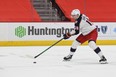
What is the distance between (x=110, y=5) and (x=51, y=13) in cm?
202

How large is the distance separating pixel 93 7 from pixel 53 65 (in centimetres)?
574

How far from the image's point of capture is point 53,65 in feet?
22.7

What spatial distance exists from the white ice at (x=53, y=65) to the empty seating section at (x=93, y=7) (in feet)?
9.96

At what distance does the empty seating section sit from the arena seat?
1095mm

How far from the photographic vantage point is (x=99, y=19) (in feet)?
36.8

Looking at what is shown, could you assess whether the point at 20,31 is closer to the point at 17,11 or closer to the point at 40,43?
the point at 40,43

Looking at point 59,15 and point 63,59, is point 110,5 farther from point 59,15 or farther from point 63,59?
point 63,59

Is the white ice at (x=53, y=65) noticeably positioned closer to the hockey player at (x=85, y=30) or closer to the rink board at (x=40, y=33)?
the hockey player at (x=85, y=30)

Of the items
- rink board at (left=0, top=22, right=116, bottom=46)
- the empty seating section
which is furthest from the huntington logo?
the empty seating section

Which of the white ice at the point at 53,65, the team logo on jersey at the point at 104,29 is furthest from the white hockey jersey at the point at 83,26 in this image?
the team logo on jersey at the point at 104,29

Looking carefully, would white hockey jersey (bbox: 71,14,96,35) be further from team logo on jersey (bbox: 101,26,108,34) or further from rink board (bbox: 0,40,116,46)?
team logo on jersey (bbox: 101,26,108,34)

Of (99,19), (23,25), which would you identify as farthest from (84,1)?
(23,25)

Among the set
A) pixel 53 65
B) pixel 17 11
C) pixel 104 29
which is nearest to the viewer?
pixel 53 65

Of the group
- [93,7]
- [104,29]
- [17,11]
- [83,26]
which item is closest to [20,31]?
[17,11]
